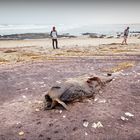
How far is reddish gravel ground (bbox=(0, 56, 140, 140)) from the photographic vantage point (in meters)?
9.16

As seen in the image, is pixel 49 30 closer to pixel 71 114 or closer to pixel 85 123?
pixel 71 114

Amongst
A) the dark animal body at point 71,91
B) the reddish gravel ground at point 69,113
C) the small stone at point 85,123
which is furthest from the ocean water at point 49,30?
the small stone at point 85,123

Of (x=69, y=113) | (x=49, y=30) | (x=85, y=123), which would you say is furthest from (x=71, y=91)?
(x=49, y=30)

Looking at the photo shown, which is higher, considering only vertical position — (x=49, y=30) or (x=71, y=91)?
(x=71, y=91)

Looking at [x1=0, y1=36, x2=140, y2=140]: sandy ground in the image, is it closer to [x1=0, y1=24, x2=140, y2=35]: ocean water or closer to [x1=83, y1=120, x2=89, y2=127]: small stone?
[x1=83, y1=120, x2=89, y2=127]: small stone

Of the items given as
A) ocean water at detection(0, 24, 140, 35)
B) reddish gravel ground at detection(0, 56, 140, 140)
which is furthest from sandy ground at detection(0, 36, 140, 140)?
ocean water at detection(0, 24, 140, 35)

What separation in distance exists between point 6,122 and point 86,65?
25.1 feet

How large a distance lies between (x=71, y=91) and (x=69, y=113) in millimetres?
846

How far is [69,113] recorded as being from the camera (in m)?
10.1

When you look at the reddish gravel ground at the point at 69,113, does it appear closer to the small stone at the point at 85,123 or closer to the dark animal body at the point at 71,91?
the small stone at the point at 85,123

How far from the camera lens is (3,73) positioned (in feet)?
51.2

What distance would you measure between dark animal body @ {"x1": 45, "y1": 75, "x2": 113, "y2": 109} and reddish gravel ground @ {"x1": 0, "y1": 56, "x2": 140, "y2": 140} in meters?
0.22

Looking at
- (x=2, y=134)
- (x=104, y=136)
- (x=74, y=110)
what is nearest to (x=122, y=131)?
(x=104, y=136)

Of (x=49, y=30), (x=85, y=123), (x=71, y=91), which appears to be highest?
(x=71, y=91)
